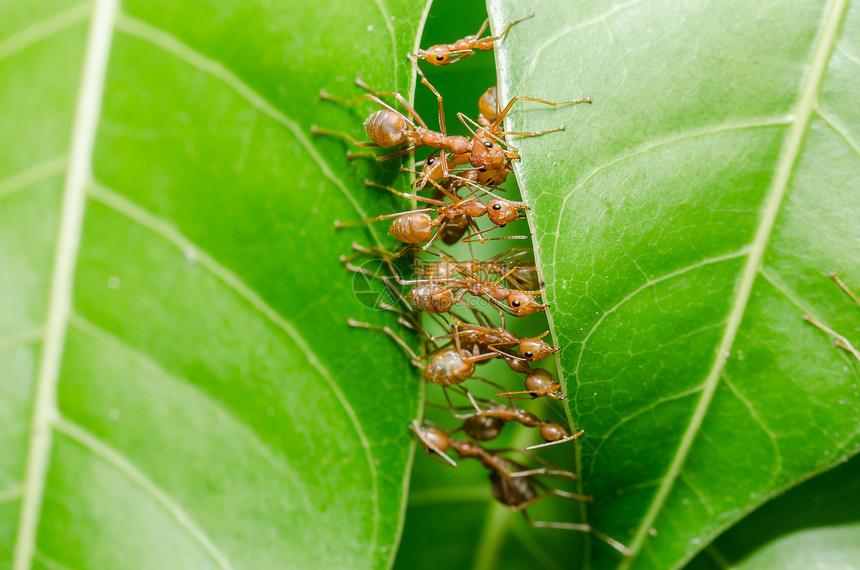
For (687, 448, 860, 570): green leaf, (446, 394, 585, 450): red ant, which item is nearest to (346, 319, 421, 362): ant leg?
(446, 394, 585, 450): red ant

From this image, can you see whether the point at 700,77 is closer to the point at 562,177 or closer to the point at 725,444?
the point at 562,177

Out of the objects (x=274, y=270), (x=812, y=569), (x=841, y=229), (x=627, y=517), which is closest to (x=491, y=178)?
(x=274, y=270)

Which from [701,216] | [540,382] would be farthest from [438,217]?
[701,216]

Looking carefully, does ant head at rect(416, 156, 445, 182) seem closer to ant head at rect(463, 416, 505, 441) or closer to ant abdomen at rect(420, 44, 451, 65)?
ant abdomen at rect(420, 44, 451, 65)

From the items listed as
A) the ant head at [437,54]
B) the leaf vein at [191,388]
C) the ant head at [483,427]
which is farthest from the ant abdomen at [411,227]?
the ant head at [483,427]

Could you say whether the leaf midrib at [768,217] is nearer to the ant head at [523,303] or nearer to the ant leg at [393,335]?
the ant head at [523,303]

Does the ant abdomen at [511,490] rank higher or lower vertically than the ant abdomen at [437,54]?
lower

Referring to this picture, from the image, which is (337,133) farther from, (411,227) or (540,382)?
(540,382)
